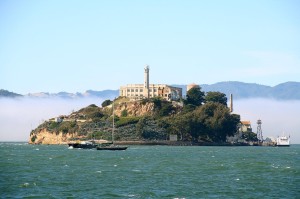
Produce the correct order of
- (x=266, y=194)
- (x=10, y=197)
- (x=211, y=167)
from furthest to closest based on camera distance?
(x=211, y=167)
(x=266, y=194)
(x=10, y=197)

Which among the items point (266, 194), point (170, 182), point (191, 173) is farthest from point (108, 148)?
point (266, 194)

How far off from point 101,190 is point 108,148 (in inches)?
4898

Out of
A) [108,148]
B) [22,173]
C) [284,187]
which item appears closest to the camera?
[284,187]

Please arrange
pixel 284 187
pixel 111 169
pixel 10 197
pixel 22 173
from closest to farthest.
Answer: pixel 10 197
pixel 284 187
pixel 22 173
pixel 111 169

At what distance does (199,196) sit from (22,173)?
34.7m

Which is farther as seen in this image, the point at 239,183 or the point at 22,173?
the point at 22,173

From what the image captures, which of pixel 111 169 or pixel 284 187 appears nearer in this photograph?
pixel 284 187

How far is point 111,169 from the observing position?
102188 millimetres

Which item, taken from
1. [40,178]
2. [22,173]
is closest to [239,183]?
[40,178]

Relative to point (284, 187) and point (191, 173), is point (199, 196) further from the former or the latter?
point (191, 173)

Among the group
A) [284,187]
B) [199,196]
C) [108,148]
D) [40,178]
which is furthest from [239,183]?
[108,148]

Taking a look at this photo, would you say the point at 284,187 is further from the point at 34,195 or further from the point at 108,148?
the point at 108,148

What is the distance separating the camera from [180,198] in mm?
65938

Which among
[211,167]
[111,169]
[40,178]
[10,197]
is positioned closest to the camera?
[10,197]
